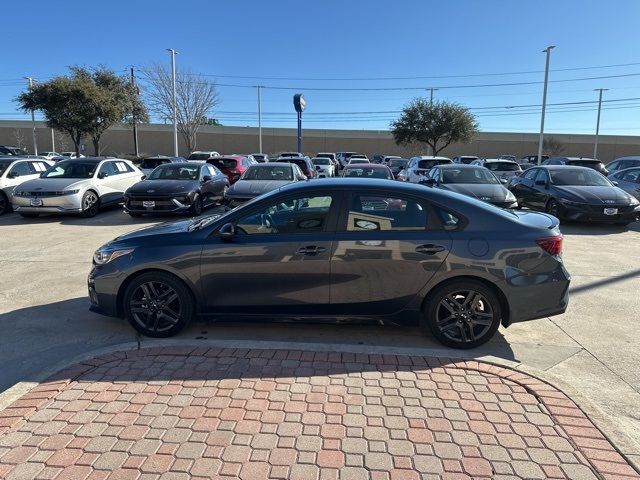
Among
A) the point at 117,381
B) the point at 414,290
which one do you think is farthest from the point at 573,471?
the point at 117,381

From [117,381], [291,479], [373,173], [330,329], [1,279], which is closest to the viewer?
[291,479]

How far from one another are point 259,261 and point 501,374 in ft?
7.47

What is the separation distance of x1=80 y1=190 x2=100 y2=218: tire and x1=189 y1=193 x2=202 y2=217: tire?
2.76m

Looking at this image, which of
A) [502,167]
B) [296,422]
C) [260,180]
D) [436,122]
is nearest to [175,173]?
[260,180]

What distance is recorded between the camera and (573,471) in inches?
106

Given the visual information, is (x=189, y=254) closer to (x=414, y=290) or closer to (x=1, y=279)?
(x=414, y=290)

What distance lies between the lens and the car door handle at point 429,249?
13.8 ft

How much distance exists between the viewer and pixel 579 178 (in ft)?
41.2

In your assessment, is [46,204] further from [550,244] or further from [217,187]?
[550,244]

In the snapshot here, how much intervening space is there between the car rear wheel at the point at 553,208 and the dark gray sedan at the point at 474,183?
1146 mm

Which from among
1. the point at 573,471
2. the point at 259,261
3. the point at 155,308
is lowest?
the point at 573,471

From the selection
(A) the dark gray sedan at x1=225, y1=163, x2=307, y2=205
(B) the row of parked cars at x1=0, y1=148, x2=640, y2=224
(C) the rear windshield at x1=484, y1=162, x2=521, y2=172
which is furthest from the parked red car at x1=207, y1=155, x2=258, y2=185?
(C) the rear windshield at x1=484, y1=162, x2=521, y2=172

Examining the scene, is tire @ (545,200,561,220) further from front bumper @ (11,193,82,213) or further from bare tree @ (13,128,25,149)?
bare tree @ (13,128,25,149)

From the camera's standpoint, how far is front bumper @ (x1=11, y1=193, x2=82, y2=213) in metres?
11.9
